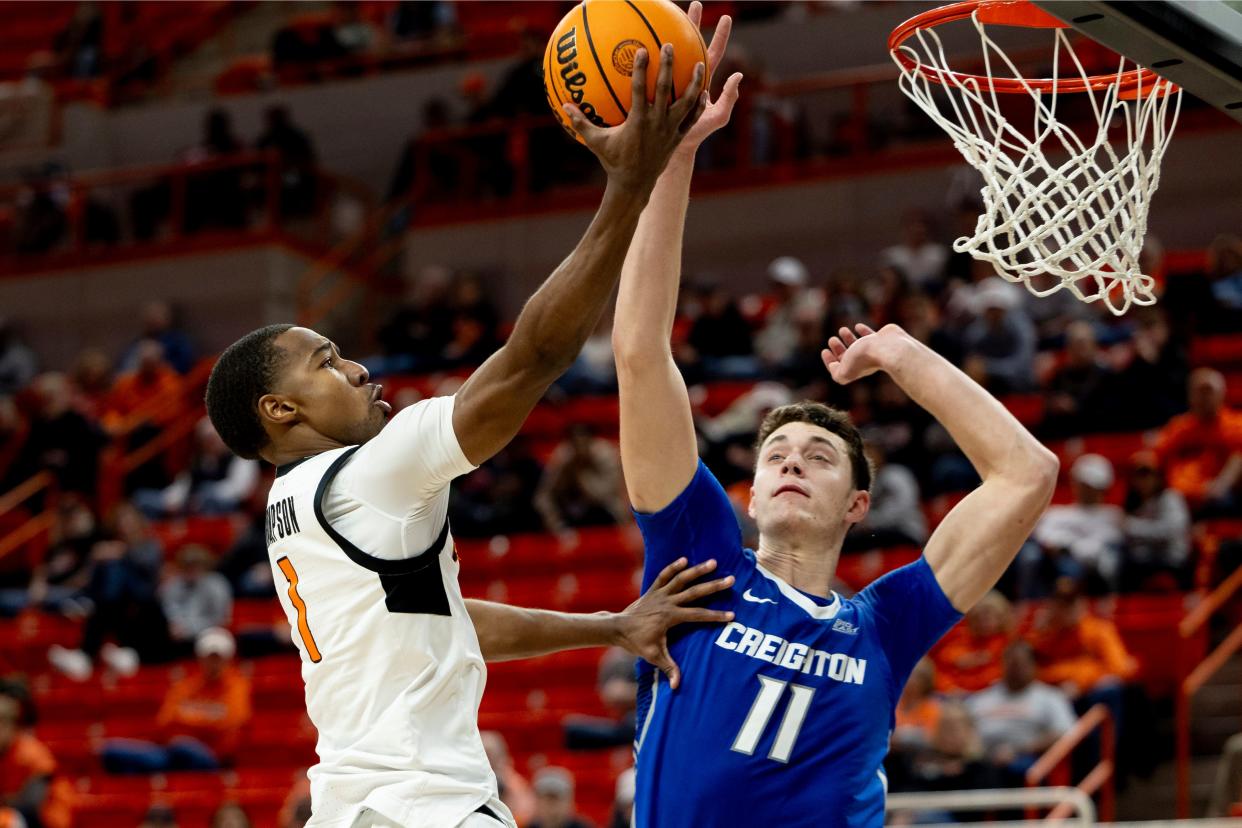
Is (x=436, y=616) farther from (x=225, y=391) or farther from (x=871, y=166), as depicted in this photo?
(x=871, y=166)

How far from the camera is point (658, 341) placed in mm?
3805

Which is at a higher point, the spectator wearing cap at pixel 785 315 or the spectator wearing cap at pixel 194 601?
the spectator wearing cap at pixel 785 315

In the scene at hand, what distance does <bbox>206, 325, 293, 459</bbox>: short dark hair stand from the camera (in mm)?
3623

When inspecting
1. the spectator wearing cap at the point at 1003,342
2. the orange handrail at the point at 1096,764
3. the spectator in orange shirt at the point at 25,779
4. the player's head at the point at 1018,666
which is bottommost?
the spectator in orange shirt at the point at 25,779

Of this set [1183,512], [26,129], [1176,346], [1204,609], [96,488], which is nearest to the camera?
[1204,609]

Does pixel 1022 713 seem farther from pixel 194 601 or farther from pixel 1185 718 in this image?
pixel 194 601

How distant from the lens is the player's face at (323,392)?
363cm

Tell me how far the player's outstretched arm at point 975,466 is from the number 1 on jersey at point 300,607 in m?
1.33

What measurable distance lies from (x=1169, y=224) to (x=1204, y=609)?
581 cm

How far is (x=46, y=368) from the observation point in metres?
18.1

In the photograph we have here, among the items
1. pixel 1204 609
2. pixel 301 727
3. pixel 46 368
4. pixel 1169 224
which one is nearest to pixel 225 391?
pixel 1204 609

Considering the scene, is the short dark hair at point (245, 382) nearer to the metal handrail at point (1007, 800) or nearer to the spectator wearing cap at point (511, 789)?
the metal handrail at point (1007, 800)

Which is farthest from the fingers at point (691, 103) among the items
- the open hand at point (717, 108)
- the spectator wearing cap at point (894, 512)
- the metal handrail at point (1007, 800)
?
the spectator wearing cap at point (894, 512)

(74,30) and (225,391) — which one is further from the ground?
(225,391)
